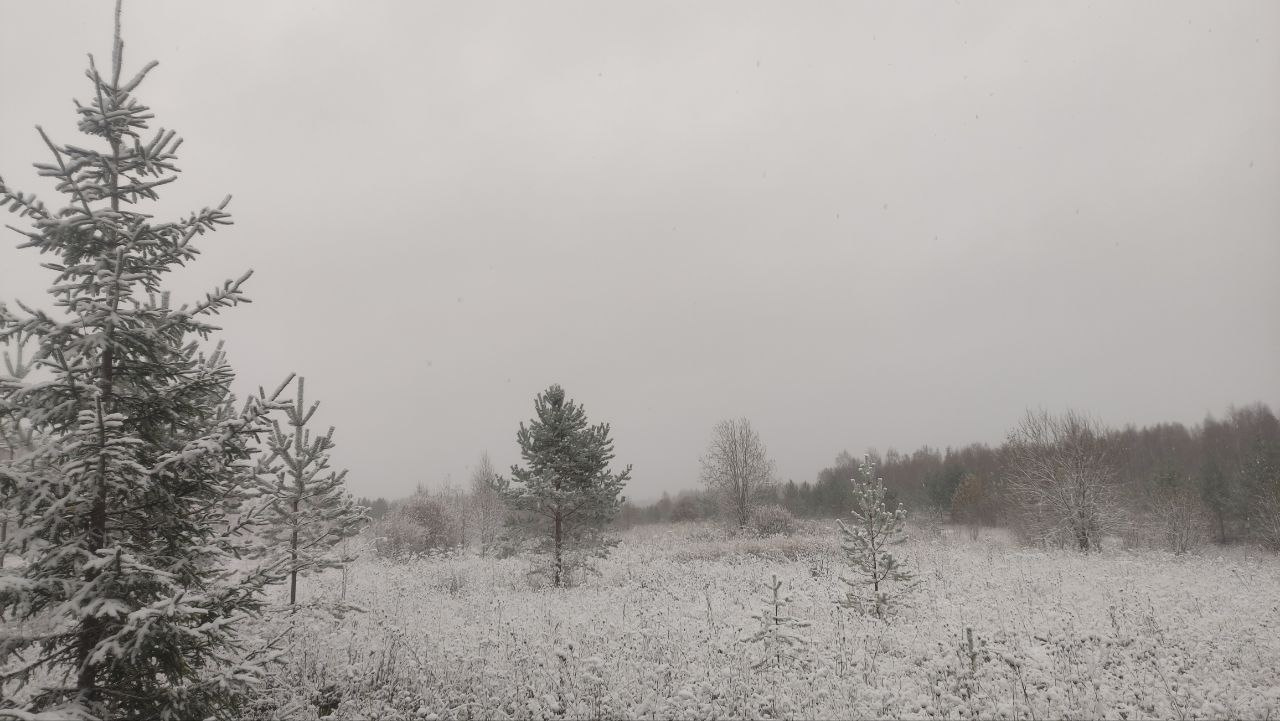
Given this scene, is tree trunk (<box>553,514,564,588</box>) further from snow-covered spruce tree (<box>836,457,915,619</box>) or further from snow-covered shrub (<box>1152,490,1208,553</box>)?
snow-covered shrub (<box>1152,490,1208,553</box>)

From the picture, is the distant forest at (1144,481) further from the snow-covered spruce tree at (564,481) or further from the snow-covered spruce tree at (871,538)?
the snow-covered spruce tree at (564,481)

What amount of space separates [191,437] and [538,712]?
18.3ft

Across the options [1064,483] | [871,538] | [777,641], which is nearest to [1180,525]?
[1064,483]

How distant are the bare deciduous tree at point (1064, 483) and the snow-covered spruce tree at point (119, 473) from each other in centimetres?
2835

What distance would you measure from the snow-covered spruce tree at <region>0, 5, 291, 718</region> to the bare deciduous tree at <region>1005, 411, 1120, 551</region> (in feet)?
93.0

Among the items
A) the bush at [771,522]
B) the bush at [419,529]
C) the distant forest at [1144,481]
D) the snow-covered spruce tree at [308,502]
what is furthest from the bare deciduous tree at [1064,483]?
the bush at [419,529]

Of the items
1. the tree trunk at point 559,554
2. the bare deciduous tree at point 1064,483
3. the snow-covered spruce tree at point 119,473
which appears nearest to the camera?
the snow-covered spruce tree at point 119,473

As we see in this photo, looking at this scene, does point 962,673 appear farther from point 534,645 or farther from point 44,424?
point 44,424

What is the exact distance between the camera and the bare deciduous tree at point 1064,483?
22.6 meters

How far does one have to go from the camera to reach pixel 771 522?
123 ft

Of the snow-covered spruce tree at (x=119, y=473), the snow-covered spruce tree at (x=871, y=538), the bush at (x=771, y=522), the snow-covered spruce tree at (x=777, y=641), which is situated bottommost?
the bush at (x=771, y=522)

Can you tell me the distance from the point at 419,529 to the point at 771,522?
2321 cm

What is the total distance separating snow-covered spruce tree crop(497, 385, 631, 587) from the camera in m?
17.7

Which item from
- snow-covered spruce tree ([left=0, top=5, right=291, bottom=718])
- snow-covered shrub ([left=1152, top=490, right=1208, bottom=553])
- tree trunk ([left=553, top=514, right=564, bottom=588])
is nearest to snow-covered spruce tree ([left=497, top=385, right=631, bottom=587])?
tree trunk ([left=553, top=514, right=564, bottom=588])
